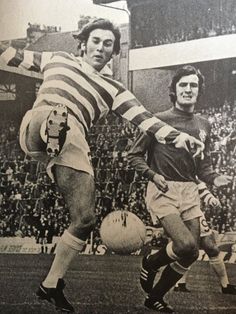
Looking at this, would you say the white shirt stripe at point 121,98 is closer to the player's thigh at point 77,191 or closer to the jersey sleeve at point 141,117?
the jersey sleeve at point 141,117

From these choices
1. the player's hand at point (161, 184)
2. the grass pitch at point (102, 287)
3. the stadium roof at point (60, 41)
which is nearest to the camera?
the grass pitch at point (102, 287)

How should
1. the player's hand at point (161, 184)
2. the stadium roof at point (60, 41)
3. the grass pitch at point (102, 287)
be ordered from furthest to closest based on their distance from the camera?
1. the stadium roof at point (60, 41)
2. the player's hand at point (161, 184)
3. the grass pitch at point (102, 287)

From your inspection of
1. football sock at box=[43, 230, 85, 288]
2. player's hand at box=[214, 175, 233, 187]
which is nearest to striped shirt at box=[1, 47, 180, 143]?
player's hand at box=[214, 175, 233, 187]

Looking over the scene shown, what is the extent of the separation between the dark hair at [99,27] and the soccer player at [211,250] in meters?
0.81

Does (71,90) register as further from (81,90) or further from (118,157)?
(118,157)

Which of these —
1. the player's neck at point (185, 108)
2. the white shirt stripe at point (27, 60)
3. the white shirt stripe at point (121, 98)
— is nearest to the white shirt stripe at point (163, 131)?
the player's neck at point (185, 108)

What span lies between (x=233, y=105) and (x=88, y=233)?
0.92m

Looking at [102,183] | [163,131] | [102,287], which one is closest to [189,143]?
[163,131]

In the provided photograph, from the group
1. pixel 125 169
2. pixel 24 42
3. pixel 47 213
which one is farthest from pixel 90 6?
pixel 47 213

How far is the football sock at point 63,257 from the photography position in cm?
280

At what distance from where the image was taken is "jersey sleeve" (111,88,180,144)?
2812mm

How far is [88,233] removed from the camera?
110 inches

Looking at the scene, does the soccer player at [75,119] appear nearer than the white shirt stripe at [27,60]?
Yes

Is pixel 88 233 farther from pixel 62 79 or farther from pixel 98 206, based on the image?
pixel 62 79
